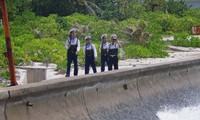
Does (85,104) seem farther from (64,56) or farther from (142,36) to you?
(142,36)

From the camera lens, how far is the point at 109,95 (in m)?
10.8

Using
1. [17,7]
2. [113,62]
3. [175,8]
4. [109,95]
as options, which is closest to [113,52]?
[113,62]

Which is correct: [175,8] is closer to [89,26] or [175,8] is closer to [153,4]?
[153,4]

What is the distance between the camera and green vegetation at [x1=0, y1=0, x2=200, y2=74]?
20891mm

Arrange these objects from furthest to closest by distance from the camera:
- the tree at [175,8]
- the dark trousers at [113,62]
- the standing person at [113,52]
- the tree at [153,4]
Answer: the tree at [175,8] < the tree at [153,4] < the dark trousers at [113,62] < the standing person at [113,52]

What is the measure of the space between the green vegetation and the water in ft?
17.9

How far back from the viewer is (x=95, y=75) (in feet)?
33.7

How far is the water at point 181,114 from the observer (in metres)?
11.4

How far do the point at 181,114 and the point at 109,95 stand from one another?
2.02 m

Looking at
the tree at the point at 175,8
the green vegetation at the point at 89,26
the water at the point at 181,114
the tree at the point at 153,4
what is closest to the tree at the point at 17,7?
the green vegetation at the point at 89,26

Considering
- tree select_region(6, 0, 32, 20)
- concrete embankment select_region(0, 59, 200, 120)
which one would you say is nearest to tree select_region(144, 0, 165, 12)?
tree select_region(6, 0, 32, 20)

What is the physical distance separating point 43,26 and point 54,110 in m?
20.2

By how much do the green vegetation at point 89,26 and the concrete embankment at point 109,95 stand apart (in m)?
4.74

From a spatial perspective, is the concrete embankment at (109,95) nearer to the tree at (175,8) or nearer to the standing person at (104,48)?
the standing person at (104,48)
